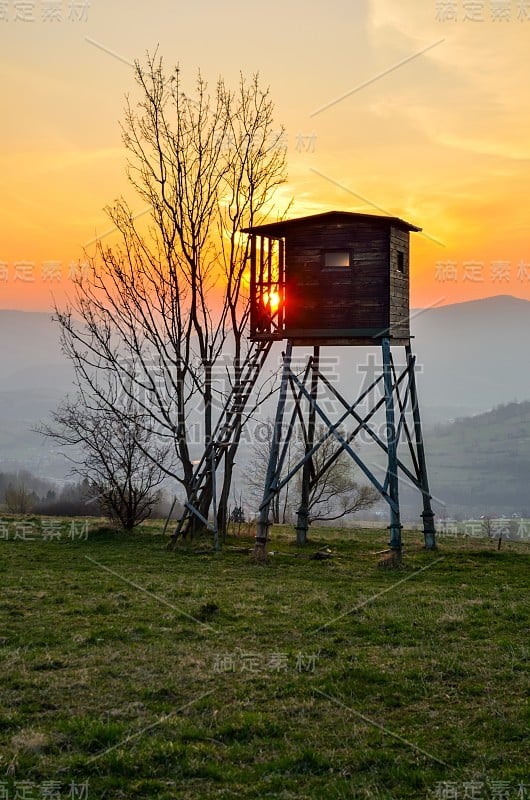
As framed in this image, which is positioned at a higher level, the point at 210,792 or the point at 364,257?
the point at 364,257

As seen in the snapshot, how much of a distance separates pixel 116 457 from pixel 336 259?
965 centimetres

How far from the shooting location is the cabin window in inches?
904

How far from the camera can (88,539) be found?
25.6m

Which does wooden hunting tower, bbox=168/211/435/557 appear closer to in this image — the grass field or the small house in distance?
the small house in distance

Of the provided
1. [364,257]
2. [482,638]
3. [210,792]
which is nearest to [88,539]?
[364,257]

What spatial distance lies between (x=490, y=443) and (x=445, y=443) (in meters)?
9.53

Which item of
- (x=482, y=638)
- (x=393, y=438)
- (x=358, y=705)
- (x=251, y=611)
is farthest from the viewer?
(x=393, y=438)

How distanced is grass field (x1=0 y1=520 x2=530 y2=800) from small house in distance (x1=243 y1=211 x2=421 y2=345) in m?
6.75

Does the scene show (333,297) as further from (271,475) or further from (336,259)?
(271,475)

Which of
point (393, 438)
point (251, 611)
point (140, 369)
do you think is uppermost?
point (140, 369)

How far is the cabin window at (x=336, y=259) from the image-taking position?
23.0 metres

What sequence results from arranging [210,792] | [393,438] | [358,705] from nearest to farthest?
[210,792]
[358,705]
[393,438]

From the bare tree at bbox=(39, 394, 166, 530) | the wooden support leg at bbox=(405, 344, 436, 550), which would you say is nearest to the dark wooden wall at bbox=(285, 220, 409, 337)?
the wooden support leg at bbox=(405, 344, 436, 550)

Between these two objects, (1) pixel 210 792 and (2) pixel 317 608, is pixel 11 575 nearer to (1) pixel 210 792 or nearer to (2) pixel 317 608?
(2) pixel 317 608
